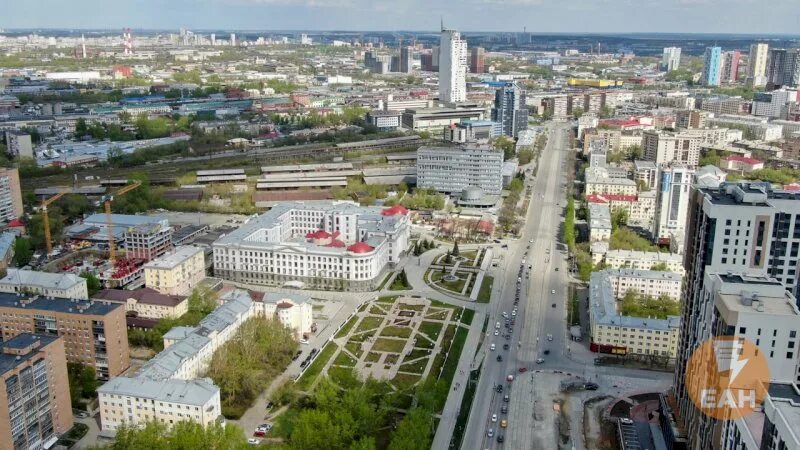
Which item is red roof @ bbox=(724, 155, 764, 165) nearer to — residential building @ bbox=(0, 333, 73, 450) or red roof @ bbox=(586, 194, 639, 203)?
red roof @ bbox=(586, 194, 639, 203)

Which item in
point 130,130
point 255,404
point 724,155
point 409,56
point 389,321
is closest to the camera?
point 255,404

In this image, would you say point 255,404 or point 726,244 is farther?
point 255,404

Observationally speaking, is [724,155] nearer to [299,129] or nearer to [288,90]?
[299,129]

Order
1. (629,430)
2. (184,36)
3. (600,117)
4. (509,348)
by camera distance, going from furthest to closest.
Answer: (184,36), (600,117), (509,348), (629,430)

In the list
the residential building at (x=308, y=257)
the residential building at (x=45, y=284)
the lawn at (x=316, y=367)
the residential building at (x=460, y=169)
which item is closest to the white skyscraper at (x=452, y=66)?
the residential building at (x=460, y=169)

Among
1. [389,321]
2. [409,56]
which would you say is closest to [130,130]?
[389,321]

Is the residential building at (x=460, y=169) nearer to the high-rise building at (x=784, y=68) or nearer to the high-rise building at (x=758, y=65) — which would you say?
the high-rise building at (x=784, y=68)

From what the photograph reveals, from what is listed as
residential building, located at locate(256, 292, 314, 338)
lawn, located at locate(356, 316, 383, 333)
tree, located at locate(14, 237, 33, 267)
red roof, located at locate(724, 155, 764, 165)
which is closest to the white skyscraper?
red roof, located at locate(724, 155, 764, 165)
